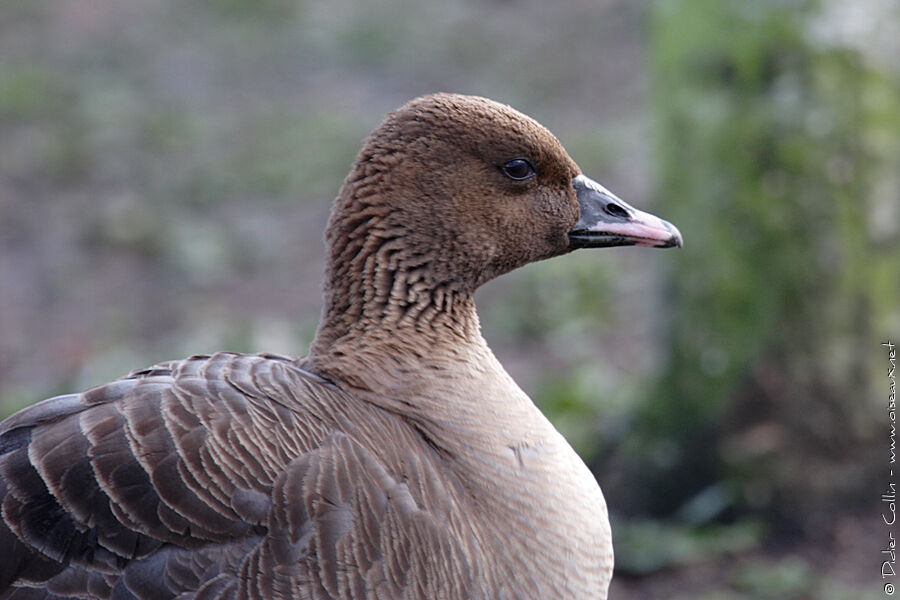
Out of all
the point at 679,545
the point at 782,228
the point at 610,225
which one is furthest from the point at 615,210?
the point at 679,545

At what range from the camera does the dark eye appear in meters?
3.58

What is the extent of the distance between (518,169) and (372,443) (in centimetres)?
101

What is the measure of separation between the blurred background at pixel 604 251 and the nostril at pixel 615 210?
2.25m

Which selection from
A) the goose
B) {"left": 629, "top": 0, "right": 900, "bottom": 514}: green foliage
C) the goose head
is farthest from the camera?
{"left": 629, "top": 0, "right": 900, "bottom": 514}: green foliage

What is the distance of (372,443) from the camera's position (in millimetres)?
3180

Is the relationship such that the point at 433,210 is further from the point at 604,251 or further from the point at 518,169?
the point at 604,251

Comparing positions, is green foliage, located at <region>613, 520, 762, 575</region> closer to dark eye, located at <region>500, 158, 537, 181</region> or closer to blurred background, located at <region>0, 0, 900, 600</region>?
blurred background, located at <region>0, 0, 900, 600</region>

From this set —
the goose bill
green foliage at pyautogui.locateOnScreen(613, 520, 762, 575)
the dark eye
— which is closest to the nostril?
the goose bill

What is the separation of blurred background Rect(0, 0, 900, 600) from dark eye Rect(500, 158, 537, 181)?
244 cm

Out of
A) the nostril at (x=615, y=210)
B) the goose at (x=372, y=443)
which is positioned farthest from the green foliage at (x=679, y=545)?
the nostril at (x=615, y=210)

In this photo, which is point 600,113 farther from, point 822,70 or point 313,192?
point 822,70

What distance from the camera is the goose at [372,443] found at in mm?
2973

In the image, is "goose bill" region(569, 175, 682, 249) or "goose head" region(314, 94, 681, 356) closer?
"goose head" region(314, 94, 681, 356)

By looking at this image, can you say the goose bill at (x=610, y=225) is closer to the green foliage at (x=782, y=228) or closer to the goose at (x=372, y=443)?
the goose at (x=372, y=443)
